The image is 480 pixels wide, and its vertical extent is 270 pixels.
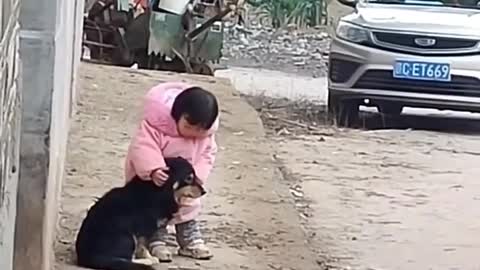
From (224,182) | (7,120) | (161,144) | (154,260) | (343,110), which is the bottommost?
(343,110)

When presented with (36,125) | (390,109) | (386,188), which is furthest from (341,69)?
(36,125)

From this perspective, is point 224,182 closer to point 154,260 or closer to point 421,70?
point 154,260

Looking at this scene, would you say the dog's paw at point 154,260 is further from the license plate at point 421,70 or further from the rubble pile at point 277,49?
the rubble pile at point 277,49

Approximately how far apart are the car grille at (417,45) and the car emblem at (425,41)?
0.02 metres

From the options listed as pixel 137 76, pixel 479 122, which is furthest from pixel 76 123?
pixel 479 122

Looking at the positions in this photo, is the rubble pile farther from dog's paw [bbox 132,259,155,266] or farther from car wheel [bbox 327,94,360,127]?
dog's paw [bbox 132,259,155,266]

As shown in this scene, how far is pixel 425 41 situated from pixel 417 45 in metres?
0.09

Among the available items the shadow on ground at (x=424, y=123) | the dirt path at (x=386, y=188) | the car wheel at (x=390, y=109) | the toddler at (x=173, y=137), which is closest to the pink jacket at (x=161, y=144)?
the toddler at (x=173, y=137)

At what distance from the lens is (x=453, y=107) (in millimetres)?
11539

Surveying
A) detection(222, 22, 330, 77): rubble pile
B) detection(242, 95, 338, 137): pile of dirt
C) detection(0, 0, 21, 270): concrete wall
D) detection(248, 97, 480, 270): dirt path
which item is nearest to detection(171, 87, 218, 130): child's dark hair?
detection(248, 97, 480, 270): dirt path

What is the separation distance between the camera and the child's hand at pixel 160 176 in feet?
16.0

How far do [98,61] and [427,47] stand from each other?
375 centimetres

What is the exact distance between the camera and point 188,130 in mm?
4980

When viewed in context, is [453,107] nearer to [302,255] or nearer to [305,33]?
[302,255]
